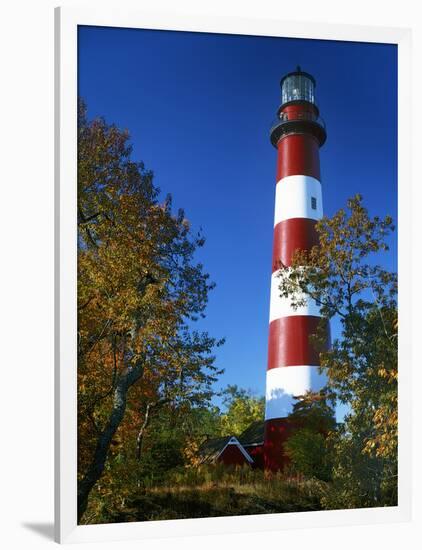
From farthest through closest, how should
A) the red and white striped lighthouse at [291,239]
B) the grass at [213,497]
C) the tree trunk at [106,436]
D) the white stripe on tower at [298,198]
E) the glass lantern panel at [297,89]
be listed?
the white stripe on tower at [298,198] → the red and white striped lighthouse at [291,239] → the glass lantern panel at [297,89] → the grass at [213,497] → the tree trunk at [106,436]

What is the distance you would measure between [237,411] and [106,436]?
128 centimetres

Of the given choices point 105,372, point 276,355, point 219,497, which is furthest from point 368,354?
point 105,372

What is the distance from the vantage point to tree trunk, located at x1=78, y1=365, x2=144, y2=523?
8.52m

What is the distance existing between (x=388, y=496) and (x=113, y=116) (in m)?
4.64

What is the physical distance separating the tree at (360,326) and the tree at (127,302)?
1166mm

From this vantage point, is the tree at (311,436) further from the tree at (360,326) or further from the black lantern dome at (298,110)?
the black lantern dome at (298,110)

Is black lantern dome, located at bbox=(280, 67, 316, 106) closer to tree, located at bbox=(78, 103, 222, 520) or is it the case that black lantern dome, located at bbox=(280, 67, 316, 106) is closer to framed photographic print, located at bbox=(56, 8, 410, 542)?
framed photographic print, located at bbox=(56, 8, 410, 542)

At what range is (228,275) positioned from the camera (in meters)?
9.22

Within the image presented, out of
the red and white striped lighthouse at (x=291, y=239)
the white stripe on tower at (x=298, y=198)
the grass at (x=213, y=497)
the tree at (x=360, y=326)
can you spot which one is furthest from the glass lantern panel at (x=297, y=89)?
the grass at (x=213, y=497)

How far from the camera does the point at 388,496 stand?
31.3ft

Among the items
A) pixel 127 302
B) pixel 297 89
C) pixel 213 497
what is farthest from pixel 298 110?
pixel 213 497

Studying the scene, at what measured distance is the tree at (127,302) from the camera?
8711 millimetres

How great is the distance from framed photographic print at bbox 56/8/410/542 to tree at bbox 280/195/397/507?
0.02m

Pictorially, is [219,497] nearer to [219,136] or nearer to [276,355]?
[276,355]
